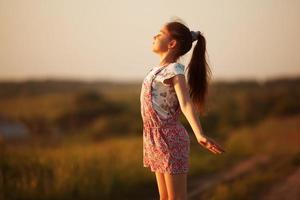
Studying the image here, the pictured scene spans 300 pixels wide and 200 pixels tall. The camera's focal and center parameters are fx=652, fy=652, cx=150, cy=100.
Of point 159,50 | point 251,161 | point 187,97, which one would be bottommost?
→ point 251,161

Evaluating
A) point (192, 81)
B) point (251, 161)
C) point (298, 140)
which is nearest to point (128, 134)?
A: point (251, 161)

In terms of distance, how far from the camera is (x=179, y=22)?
331 centimetres

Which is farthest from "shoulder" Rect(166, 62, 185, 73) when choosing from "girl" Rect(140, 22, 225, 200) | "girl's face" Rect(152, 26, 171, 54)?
"girl's face" Rect(152, 26, 171, 54)

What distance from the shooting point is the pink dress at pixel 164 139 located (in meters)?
3.15

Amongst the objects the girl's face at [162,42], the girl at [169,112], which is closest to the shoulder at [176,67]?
the girl at [169,112]

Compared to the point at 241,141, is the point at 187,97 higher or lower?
higher

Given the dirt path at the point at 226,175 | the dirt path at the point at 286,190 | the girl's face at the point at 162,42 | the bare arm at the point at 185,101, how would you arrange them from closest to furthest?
the bare arm at the point at 185,101 < the girl's face at the point at 162,42 < the dirt path at the point at 286,190 < the dirt path at the point at 226,175

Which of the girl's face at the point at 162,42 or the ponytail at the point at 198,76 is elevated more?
the girl's face at the point at 162,42

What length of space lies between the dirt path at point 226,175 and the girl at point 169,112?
9.77 ft

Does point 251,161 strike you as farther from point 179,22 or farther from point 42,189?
point 179,22

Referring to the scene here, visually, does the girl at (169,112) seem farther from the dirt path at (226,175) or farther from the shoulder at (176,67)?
the dirt path at (226,175)

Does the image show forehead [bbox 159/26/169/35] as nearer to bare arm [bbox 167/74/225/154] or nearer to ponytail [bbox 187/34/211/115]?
ponytail [bbox 187/34/211/115]

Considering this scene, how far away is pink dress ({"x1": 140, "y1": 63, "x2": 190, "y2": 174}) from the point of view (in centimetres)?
315

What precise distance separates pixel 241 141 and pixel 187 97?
7628mm
